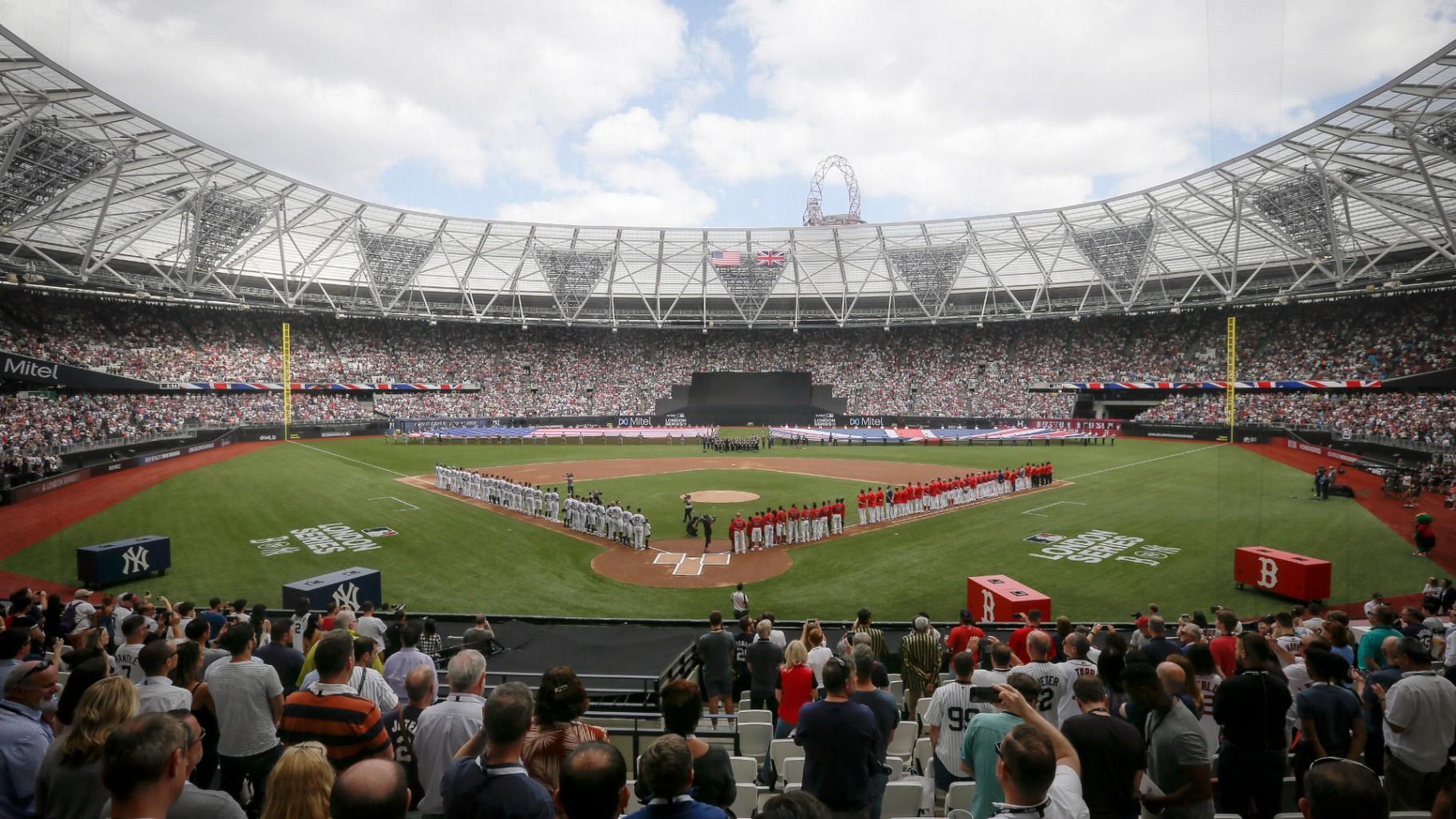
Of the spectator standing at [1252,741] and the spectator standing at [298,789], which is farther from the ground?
the spectator standing at [298,789]

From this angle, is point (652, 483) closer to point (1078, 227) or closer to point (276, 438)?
point (276, 438)

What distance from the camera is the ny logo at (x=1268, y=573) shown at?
15898mm

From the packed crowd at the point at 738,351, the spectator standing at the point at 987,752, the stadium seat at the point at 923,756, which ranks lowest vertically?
the stadium seat at the point at 923,756

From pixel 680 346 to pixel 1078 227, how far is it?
4149cm

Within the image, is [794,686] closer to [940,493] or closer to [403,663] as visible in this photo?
[403,663]

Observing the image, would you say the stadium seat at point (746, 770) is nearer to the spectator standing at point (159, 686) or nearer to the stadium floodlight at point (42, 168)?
the spectator standing at point (159, 686)

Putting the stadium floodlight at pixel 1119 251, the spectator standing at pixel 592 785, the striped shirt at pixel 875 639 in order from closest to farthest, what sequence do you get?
the spectator standing at pixel 592 785
the striped shirt at pixel 875 639
the stadium floodlight at pixel 1119 251

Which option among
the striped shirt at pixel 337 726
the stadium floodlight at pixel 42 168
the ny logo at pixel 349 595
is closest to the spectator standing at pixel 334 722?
the striped shirt at pixel 337 726

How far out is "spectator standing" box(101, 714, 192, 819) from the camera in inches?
117

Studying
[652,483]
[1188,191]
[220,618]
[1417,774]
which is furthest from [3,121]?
[1188,191]

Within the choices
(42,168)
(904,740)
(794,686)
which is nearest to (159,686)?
(794,686)

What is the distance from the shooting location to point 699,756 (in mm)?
4141

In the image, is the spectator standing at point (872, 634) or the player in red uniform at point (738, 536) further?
the player in red uniform at point (738, 536)

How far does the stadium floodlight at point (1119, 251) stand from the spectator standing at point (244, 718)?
60.0m
